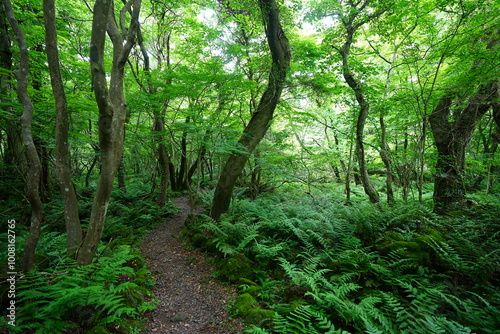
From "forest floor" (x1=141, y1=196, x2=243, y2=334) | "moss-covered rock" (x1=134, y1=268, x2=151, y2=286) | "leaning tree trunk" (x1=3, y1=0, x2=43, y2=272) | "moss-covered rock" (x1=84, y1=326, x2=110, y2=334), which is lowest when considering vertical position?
"forest floor" (x1=141, y1=196, x2=243, y2=334)

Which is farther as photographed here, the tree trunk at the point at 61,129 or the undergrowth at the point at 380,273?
the tree trunk at the point at 61,129

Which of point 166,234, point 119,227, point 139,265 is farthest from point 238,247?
point 119,227

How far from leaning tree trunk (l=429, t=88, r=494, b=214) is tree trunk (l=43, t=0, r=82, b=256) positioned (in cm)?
1029

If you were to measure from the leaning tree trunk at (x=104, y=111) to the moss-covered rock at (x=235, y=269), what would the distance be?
266 cm

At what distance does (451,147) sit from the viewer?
309 inches

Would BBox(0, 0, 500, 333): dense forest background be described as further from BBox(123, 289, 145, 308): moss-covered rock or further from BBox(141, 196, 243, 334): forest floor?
BBox(141, 196, 243, 334): forest floor

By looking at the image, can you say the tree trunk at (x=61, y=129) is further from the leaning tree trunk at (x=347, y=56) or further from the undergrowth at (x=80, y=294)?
the leaning tree trunk at (x=347, y=56)

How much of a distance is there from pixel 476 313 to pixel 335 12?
886 centimetres

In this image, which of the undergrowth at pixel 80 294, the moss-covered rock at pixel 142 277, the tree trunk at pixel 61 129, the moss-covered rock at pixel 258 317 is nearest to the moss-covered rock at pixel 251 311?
the moss-covered rock at pixel 258 317

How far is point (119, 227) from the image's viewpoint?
826cm

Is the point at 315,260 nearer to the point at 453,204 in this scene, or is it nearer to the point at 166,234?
the point at 166,234

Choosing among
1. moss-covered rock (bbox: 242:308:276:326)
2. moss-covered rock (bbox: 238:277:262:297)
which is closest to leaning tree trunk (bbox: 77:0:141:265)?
moss-covered rock (bbox: 242:308:276:326)

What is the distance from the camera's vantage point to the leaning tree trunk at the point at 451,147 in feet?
24.6

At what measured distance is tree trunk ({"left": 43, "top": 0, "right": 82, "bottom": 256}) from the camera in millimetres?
3404
